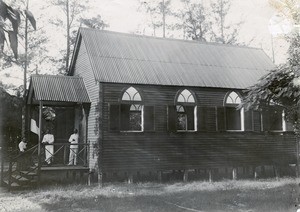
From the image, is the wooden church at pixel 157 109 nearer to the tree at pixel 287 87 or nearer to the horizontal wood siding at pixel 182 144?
the horizontal wood siding at pixel 182 144

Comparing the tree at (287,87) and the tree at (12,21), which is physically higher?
the tree at (287,87)

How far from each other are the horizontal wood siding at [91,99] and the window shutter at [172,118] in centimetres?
354

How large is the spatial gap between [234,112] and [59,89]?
10.1 meters

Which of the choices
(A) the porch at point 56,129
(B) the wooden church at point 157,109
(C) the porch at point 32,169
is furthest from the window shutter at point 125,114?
(C) the porch at point 32,169

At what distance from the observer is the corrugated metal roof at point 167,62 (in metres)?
16.9

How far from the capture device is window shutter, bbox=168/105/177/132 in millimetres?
17047

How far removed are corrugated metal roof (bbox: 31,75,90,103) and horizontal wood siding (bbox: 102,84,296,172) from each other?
5.81 feet

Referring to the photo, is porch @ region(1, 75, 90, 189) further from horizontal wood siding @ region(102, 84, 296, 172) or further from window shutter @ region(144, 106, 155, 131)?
window shutter @ region(144, 106, 155, 131)

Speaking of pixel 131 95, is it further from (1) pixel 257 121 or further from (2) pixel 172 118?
(1) pixel 257 121

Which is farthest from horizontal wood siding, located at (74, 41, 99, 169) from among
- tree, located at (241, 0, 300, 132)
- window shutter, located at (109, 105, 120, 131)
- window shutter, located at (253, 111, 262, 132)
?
window shutter, located at (253, 111, 262, 132)

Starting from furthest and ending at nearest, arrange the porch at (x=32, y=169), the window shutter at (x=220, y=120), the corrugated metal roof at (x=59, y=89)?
the window shutter at (x=220, y=120)
the corrugated metal roof at (x=59, y=89)
the porch at (x=32, y=169)

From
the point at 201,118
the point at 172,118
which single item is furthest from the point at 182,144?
the point at 201,118

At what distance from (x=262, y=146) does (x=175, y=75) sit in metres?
6.20

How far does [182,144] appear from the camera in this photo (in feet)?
56.5
